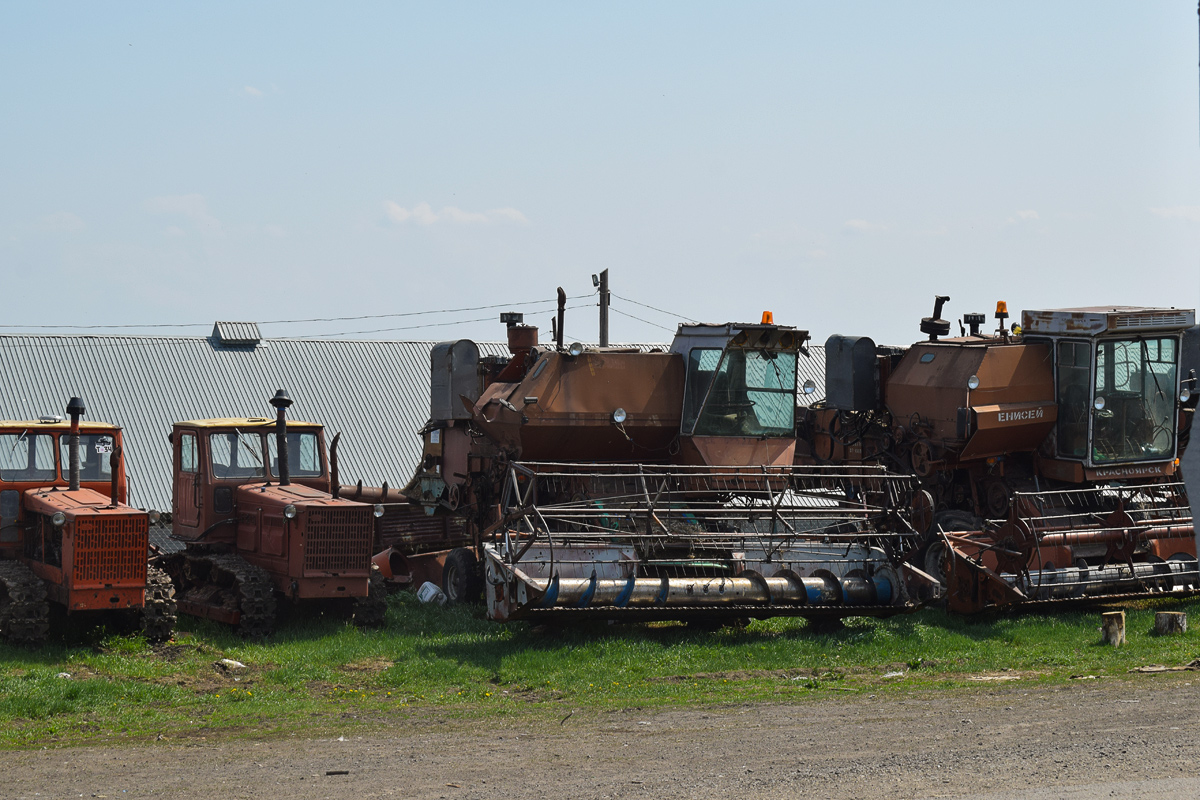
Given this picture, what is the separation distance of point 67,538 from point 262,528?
86.8 inches

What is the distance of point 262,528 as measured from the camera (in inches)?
577

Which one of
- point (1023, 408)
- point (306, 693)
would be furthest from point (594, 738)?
point (1023, 408)

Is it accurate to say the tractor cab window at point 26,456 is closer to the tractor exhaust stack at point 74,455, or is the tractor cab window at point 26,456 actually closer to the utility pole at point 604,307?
the tractor exhaust stack at point 74,455

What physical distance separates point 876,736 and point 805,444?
38.1 feet

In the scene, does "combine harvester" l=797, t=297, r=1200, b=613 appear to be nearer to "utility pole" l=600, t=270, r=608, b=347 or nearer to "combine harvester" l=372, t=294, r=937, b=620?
"combine harvester" l=372, t=294, r=937, b=620

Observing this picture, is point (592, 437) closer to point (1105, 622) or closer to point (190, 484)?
point (190, 484)

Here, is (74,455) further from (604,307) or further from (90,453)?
(604,307)

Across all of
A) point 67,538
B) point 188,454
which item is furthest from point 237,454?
point 67,538

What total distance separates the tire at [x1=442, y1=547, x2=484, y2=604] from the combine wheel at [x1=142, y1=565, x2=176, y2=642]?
410 cm

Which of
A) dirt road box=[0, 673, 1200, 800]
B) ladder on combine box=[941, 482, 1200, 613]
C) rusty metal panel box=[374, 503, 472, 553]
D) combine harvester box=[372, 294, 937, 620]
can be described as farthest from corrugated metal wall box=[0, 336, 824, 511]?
dirt road box=[0, 673, 1200, 800]

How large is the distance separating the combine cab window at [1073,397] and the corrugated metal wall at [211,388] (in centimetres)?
911

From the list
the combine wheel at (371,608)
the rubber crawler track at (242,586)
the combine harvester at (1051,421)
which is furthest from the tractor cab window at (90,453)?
the combine harvester at (1051,421)

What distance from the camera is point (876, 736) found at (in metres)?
9.08

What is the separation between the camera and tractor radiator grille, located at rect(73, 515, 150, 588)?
42.3 feet
